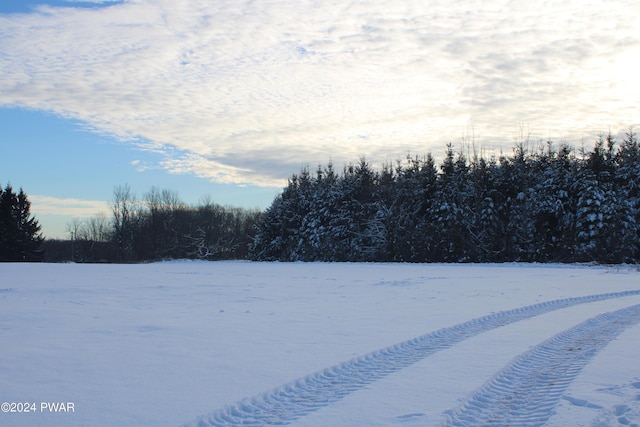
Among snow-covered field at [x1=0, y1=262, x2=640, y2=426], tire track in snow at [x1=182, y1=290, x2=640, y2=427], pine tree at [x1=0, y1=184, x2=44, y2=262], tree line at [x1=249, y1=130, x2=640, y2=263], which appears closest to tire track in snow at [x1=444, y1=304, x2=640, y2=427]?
snow-covered field at [x1=0, y1=262, x2=640, y2=426]

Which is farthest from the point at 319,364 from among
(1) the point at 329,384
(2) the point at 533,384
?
(2) the point at 533,384

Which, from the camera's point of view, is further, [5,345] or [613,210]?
[613,210]

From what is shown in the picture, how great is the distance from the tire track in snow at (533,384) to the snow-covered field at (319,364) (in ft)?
0.08

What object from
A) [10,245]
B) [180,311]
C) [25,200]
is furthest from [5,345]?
[25,200]

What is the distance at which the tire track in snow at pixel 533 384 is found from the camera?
529 cm

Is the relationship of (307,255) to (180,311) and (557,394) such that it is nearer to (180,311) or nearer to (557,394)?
(180,311)

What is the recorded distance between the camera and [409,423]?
5059 millimetres

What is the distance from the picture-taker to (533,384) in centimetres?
650

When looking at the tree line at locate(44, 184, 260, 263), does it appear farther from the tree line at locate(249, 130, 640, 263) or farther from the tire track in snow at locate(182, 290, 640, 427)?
the tire track in snow at locate(182, 290, 640, 427)

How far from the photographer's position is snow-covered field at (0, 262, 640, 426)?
536cm

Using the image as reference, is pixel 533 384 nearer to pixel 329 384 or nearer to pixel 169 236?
pixel 329 384

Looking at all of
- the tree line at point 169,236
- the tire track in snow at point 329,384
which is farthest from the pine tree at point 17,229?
the tire track in snow at point 329,384

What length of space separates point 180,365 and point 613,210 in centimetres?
3918

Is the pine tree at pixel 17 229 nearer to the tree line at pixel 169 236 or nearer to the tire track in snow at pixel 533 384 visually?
the tree line at pixel 169 236
